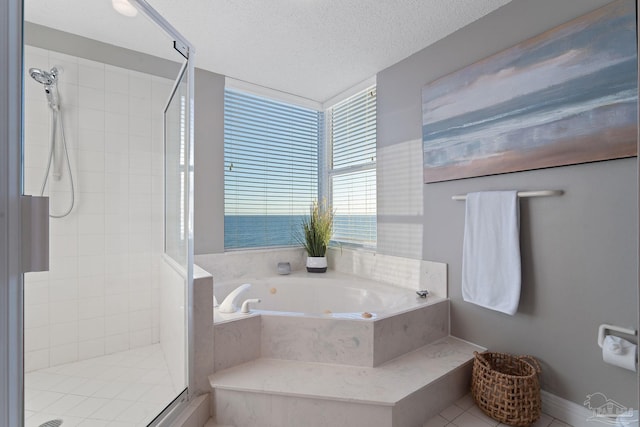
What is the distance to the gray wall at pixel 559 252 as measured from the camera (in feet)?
4.63

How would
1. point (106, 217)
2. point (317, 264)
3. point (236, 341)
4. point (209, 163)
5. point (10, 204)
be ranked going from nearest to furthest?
point (10, 204), point (236, 341), point (106, 217), point (209, 163), point (317, 264)

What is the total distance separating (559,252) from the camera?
1609 mm

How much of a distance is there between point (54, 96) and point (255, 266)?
1919mm

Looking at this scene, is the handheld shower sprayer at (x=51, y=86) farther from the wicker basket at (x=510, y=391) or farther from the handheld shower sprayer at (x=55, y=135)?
the wicker basket at (x=510, y=391)

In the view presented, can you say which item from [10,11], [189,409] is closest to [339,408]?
[189,409]

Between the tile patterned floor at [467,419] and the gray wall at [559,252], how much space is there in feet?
0.51

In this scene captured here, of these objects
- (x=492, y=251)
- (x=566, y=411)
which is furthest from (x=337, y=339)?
(x=566, y=411)

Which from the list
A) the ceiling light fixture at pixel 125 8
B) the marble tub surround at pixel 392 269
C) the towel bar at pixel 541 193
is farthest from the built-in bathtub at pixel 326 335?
the ceiling light fixture at pixel 125 8

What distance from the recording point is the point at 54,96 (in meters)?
1.55

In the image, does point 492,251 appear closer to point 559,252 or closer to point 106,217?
point 559,252

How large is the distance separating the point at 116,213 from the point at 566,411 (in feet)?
9.63

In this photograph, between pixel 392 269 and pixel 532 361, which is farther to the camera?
pixel 392 269

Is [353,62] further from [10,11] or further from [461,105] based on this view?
[10,11]

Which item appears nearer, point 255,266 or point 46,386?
point 46,386
